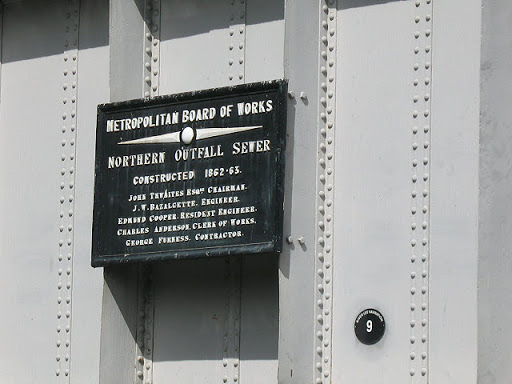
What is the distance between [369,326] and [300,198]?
133cm

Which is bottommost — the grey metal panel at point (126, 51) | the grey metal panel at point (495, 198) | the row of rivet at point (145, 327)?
the row of rivet at point (145, 327)

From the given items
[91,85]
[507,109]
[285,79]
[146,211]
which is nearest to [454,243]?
[507,109]

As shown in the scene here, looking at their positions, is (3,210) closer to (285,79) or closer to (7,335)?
(7,335)

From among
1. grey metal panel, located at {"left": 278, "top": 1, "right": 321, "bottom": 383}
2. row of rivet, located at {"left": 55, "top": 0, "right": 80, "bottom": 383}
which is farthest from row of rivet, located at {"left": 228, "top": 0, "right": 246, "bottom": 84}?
row of rivet, located at {"left": 55, "top": 0, "right": 80, "bottom": 383}

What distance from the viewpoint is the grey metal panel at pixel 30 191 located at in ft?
47.2

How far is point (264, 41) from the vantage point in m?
13.4

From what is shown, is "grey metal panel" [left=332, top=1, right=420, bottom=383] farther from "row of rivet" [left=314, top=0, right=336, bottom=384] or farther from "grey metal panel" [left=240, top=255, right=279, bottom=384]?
"grey metal panel" [left=240, top=255, right=279, bottom=384]

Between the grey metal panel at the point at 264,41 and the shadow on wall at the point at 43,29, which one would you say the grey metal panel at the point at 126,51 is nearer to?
the shadow on wall at the point at 43,29

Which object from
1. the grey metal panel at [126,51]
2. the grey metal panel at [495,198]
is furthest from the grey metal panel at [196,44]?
the grey metal panel at [495,198]

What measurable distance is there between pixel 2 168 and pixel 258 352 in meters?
3.91

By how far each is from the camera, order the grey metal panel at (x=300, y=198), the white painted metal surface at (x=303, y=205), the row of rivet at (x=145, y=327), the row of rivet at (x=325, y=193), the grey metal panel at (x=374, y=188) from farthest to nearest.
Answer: the row of rivet at (x=145, y=327) < the row of rivet at (x=325, y=193) < the grey metal panel at (x=300, y=198) < the grey metal panel at (x=374, y=188) < the white painted metal surface at (x=303, y=205)

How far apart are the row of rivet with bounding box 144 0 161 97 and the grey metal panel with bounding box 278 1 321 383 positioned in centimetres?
185

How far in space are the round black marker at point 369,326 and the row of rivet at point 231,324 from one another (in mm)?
1291

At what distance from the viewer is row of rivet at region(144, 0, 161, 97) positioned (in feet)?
45.9
